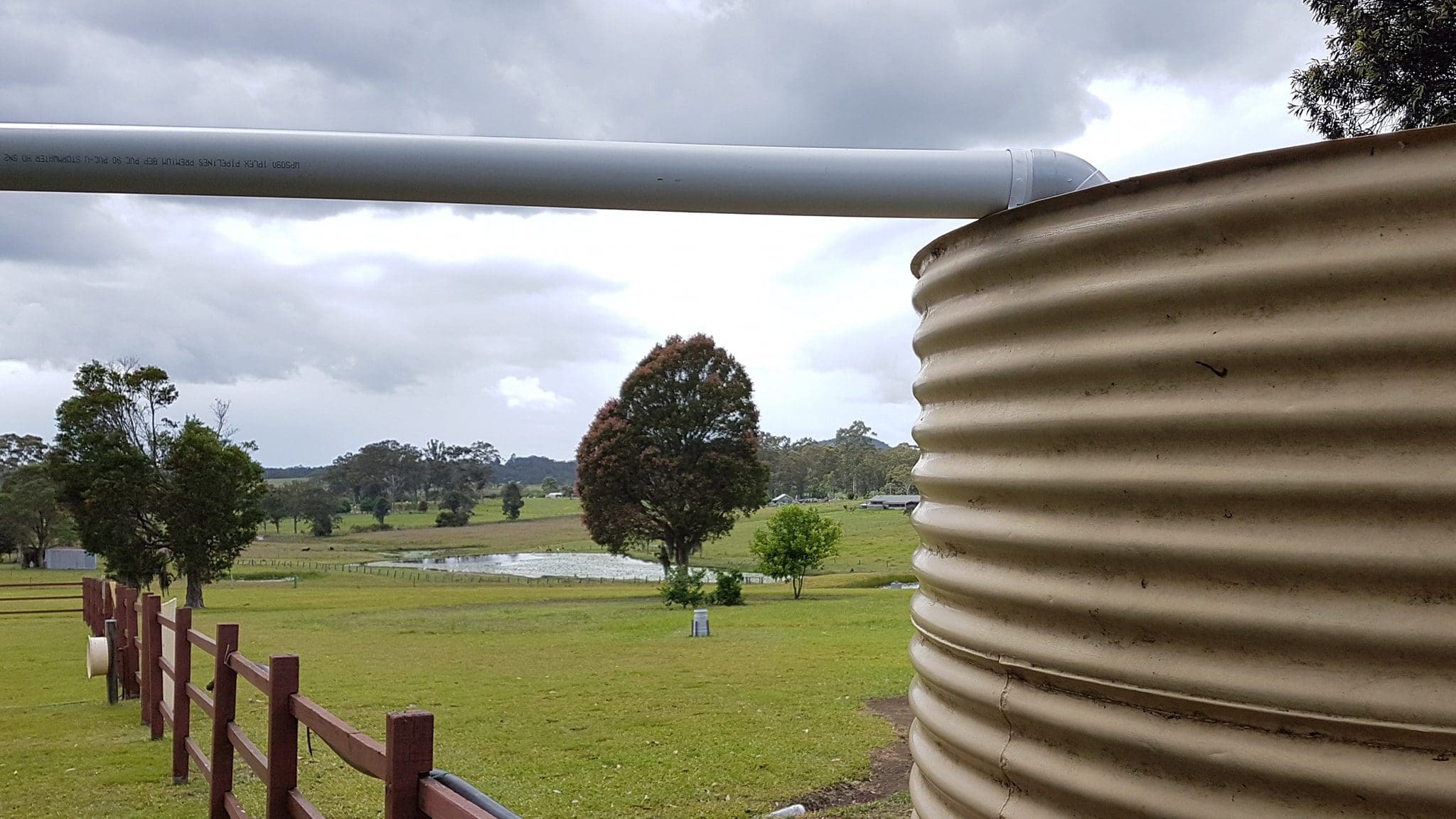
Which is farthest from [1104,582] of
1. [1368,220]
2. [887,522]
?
[887,522]

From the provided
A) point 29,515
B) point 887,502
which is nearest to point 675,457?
point 29,515

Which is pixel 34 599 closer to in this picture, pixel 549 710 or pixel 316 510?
pixel 549 710

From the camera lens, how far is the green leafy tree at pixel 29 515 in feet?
205

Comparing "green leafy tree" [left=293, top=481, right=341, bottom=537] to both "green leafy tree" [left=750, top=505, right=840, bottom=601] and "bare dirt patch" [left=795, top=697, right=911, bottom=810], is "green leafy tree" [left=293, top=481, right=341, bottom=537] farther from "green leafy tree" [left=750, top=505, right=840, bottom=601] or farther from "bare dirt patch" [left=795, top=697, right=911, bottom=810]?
"bare dirt patch" [left=795, top=697, right=911, bottom=810]

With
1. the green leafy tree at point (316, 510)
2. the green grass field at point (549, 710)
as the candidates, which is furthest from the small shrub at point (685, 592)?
the green leafy tree at point (316, 510)

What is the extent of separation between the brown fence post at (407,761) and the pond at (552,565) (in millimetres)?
48195

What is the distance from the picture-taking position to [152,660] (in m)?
9.48

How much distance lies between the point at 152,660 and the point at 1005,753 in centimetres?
972

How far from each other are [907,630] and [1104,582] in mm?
19320

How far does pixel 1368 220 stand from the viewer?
4.30 ft

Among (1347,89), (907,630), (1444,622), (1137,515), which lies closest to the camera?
(1444,622)

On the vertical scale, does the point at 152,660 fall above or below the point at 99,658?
above

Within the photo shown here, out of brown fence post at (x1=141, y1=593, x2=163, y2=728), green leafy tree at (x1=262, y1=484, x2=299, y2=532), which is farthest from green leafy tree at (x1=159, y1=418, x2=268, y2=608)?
green leafy tree at (x1=262, y1=484, x2=299, y2=532)

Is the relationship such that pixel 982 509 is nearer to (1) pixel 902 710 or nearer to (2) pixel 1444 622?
(2) pixel 1444 622
